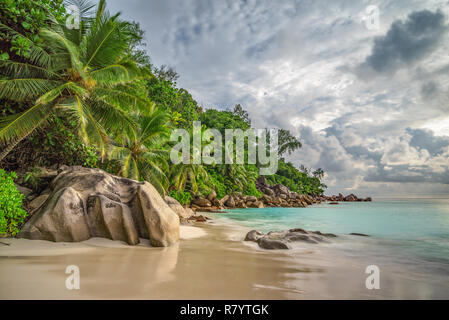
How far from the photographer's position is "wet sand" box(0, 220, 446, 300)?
320 centimetres

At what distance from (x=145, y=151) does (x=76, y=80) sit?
6.83 meters

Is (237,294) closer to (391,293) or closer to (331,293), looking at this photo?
(331,293)

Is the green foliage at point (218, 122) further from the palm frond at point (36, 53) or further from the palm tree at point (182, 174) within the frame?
the palm frond at point (36, 53)

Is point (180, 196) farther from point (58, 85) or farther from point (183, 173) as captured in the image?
point (58, 85)

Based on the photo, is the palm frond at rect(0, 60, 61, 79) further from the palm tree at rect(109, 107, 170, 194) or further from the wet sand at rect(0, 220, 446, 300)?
the palm tree at rect(109, 107, 170, 194)

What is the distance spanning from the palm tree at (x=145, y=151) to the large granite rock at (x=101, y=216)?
6613 mm

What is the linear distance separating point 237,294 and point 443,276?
493 cm

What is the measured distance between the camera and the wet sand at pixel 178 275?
126 inches

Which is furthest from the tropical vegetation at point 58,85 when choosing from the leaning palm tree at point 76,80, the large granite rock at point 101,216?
the large granite rock at point 101,216

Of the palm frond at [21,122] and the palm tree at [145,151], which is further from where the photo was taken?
the palm tree at [145,151]

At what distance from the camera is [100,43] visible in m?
8.38

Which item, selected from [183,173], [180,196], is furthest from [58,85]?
[180,196]
